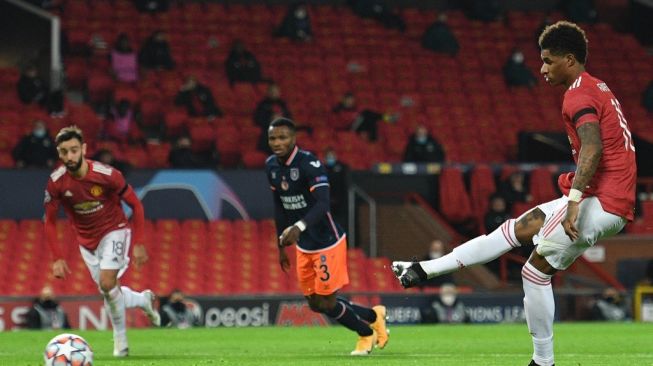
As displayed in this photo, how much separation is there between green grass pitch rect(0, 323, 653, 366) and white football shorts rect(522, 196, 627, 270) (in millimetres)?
2220

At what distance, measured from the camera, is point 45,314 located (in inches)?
754

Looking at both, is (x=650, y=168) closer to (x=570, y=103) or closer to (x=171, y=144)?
(x=171, y=144)

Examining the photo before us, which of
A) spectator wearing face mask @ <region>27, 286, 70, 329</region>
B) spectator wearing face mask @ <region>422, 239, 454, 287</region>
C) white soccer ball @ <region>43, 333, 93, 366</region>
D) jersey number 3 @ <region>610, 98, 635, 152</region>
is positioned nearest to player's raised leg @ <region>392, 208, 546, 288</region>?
jersey number 3 @ <region>610, 98, 635, 152</region>

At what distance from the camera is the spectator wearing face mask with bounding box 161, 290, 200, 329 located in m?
19.6

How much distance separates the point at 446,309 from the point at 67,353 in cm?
1353

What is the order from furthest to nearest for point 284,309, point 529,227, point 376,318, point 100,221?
point 284,309
point 376,318
point 100,221
point 529,227

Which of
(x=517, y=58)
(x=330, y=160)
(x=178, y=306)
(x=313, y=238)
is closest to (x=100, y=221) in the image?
(x=313, y=238)

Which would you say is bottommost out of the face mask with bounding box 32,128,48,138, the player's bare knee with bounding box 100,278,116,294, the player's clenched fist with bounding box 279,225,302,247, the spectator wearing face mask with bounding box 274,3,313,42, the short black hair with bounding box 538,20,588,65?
the player's bare knee with bounding box 100,278,116,294

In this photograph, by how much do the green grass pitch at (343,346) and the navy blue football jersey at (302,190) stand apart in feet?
3.58

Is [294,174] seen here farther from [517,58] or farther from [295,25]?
[517,58]

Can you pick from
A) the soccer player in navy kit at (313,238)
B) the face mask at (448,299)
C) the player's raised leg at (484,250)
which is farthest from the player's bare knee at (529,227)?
the face mask at (448,299)

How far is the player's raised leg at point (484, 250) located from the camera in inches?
340

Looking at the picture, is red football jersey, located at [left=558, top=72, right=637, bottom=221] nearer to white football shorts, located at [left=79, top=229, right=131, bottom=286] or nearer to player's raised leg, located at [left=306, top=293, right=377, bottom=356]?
player's raised leg, located at [left=306, top=293, right=377, bottom=356]

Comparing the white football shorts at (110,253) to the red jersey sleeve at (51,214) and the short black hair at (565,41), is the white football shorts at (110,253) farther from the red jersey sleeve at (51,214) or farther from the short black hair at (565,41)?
the short black hair at (565,41)
